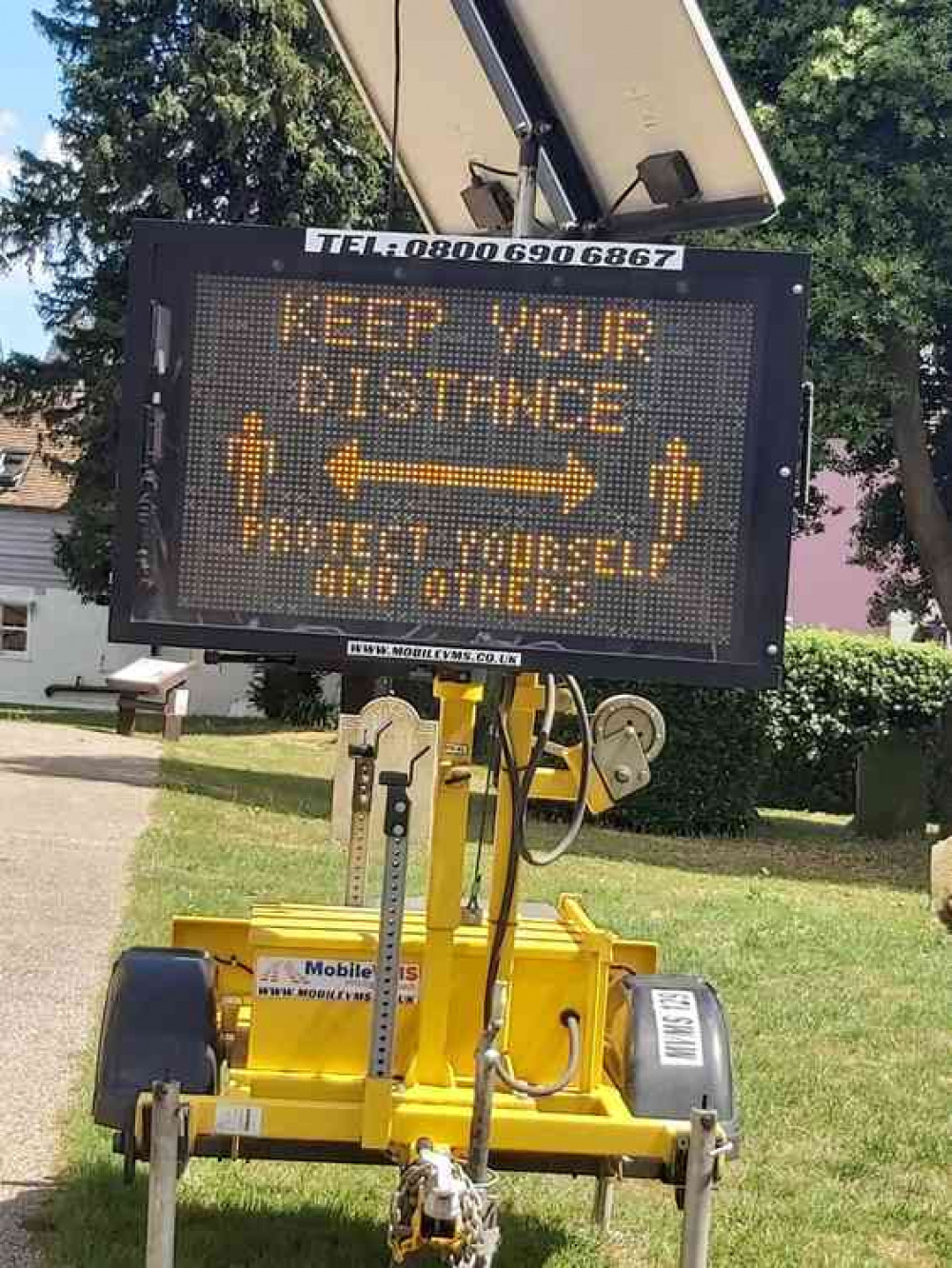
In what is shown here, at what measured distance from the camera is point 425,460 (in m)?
3.45

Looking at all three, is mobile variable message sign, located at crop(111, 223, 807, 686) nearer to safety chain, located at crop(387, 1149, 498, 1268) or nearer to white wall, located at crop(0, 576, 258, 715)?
safety chain, located at crop(387, 1149, 498, 1268)

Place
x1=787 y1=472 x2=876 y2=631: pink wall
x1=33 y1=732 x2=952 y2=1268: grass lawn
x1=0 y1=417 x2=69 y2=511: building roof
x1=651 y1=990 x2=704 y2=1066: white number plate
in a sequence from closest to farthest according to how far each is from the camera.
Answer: x1=651 y1=990 x2=704 y2=1066: white number plate
x1=33 y1=732 x2=952 y2=1268: grass lawn
x1=0 y1=417 x2=69 y2=511: building roof
x1=787 y1=472 x2=876 y2=631: pink wall

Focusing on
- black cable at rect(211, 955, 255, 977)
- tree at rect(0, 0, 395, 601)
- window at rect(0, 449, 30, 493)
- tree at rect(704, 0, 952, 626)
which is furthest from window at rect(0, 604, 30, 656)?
black cable at rect(211, 955, 255, 977)

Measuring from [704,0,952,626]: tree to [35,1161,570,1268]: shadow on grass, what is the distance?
38.2 ft

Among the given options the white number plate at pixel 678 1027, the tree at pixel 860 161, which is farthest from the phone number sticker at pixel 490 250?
the tree at pixel 860 161

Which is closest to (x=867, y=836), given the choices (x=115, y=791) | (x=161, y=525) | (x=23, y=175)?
(x=115, y=791)

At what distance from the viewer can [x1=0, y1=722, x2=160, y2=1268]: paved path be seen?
5219 millimetres

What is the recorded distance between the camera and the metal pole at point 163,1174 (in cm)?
345

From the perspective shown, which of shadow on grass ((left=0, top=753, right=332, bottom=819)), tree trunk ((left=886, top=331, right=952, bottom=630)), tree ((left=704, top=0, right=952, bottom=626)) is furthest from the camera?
tree trunk ((left=886, top=331, right=952, bottom=630))

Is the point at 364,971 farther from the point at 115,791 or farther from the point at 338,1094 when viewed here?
the point at 115,791

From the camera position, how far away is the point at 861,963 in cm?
912

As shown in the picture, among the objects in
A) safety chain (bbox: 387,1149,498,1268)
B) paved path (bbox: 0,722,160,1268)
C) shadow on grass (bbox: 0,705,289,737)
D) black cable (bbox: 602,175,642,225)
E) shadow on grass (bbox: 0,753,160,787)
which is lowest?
shadow on grass (bbox: 0,705,289,737)

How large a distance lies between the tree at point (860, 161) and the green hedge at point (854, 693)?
11.5 feet

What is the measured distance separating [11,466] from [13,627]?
384 cm
